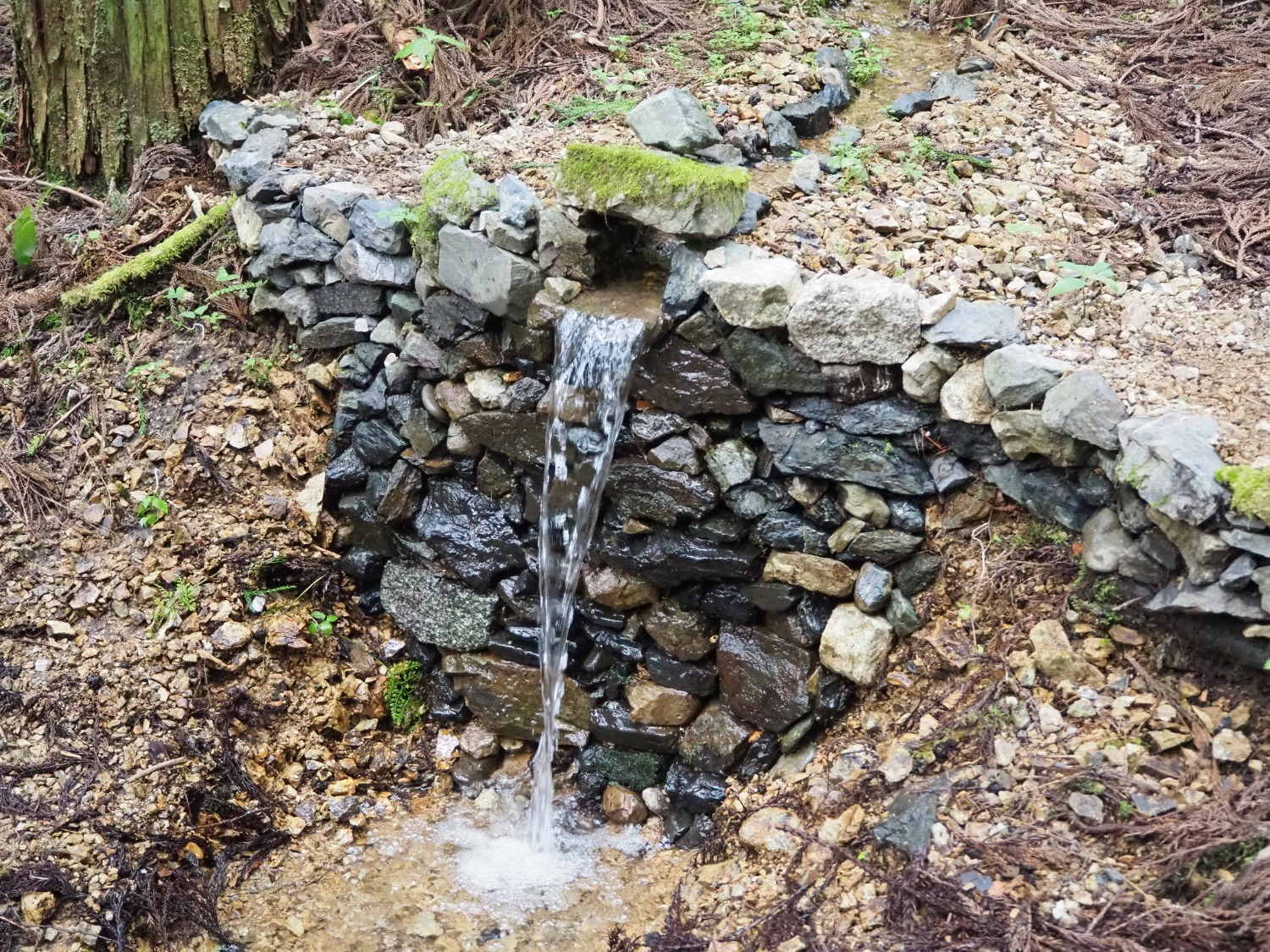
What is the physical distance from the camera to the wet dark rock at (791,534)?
379 cm

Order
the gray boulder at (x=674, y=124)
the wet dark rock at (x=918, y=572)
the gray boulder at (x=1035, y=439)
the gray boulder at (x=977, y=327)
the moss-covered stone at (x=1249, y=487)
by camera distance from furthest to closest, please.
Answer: the gray boulder at (x=674, y=124) → the wet dark rock at (x=918, y=572) → the gray boulder at (x=977, y=327) → the gray boulder at (x=1035, y=439) → the moss-covered stone at (x=1249, y=487)

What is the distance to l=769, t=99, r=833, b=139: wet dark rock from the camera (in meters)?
4.50

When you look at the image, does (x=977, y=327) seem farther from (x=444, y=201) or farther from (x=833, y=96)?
(x=444, y=201)

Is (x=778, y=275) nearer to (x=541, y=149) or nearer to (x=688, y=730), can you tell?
(x=541, y=149)

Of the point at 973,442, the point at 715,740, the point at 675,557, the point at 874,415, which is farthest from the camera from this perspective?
the point at 715,740

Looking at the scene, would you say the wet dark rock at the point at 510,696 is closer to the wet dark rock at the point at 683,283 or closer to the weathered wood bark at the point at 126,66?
the wet dark rock at the point at 683,283

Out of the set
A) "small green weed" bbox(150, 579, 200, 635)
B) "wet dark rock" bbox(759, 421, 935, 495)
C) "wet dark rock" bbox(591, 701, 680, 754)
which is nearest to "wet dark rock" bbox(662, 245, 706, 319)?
"wet dark rock" bbox(759, 421, 935, 495)

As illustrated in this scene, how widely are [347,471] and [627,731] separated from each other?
1.65 metres

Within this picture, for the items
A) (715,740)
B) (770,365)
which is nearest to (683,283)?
(770,365)

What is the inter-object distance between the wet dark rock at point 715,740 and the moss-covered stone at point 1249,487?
6.39ft

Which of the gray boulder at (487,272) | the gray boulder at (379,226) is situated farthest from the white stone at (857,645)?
the gray boulder at (379,226)

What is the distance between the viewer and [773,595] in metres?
3.93

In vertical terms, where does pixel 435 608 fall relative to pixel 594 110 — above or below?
below

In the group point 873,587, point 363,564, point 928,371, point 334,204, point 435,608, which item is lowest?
point 435,608
